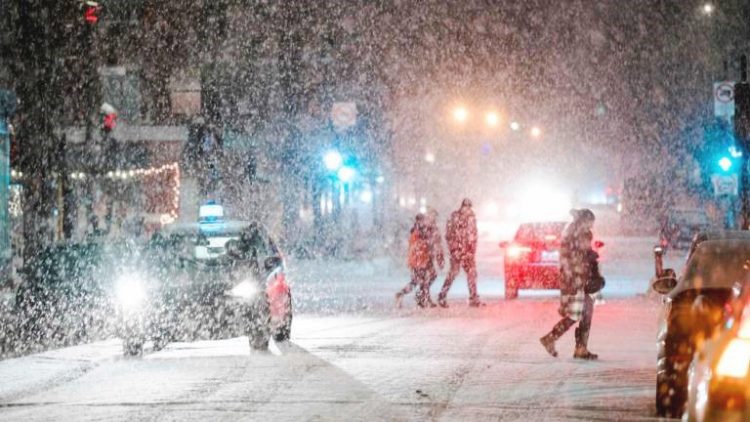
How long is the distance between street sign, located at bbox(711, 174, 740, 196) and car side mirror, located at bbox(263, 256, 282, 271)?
13722mm

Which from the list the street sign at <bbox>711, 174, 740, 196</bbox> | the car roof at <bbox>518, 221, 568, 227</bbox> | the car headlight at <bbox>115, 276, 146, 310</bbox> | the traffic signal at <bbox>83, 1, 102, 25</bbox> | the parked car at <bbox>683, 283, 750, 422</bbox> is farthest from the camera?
the street sign at <bbox>711, 174, 740, 196</bbox>

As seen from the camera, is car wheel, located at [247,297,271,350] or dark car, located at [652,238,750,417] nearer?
dark car, located at [652,238,750,417]

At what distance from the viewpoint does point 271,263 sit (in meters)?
15.4

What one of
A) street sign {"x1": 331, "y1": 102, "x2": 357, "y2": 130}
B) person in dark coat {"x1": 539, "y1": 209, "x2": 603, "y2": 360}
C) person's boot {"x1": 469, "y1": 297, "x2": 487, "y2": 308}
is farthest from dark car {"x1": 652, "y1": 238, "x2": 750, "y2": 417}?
street sign {"x1": 331, "y1": 102, "x2": 357, "y2": 130}

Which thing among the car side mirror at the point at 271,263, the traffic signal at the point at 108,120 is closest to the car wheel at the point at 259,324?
the car side mirror at the point at 271,263

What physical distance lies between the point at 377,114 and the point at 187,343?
39983mm

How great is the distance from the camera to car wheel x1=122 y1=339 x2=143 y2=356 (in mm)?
14867

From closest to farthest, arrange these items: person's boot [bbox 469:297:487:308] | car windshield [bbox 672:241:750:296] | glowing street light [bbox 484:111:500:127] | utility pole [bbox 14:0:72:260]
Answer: car windshield [bbox 672:241:750:296]
person's boot [bbox 469:297:487:308]
utility pole [bbox 14:0:72:260]
glowing street light [bbox 484:111:500:127]

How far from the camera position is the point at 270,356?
14.4 m

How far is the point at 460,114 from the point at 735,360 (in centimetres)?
3391

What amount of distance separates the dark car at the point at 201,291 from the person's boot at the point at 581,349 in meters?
3.53

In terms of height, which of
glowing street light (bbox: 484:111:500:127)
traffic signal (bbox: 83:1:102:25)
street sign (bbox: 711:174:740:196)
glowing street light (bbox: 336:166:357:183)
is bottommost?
street sign (bbox: 711:174:740:196)

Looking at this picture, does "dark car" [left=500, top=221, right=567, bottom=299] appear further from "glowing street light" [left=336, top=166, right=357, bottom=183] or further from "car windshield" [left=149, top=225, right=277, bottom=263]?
"glowing street light" [left=336, top=166, right=357, bottom=183]

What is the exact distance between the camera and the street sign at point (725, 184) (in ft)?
88.5
